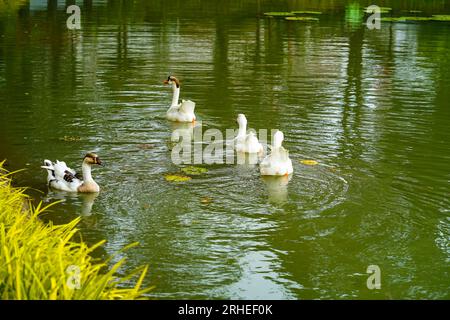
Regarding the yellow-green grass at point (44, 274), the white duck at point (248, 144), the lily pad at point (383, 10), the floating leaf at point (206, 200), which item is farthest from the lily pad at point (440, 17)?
the yellow-green grass at point (44, 274)

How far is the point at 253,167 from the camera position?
12969 millimetres

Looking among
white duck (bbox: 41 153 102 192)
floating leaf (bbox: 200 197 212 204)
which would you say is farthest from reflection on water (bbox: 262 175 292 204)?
white duck (bbox: 41 153 102 192)

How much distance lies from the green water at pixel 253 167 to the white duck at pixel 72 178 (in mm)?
171

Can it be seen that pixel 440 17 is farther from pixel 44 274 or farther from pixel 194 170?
pixel 44 274

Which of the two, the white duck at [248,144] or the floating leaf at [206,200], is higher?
the white duck at [248,144]

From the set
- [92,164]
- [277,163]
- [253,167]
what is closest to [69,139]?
[92,164]

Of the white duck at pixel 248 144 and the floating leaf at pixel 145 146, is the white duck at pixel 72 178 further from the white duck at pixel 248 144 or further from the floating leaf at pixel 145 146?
the white duck at pixel 248 144

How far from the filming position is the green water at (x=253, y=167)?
361 inches

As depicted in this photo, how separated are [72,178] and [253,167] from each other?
2.91 meters

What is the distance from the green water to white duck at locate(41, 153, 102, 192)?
171mm

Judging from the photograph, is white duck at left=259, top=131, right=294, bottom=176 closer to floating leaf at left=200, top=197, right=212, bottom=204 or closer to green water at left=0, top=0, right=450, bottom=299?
green water at left=0, top=0, right=450, bottom=299

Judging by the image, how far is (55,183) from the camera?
458 inches

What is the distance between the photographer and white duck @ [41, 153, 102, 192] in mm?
11438

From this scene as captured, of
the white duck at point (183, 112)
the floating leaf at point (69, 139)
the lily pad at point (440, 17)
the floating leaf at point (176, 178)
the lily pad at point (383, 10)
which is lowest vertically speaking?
the floating leaf at point (176, 178)
